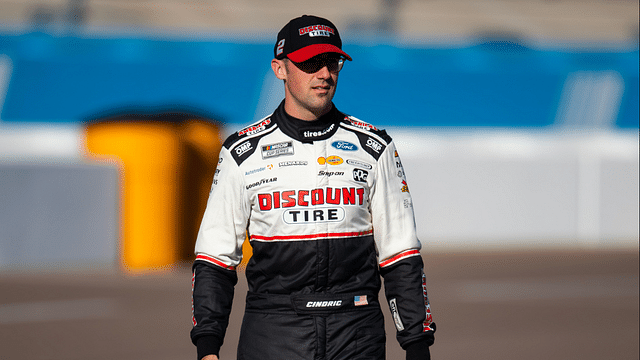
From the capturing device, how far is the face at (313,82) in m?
2.67

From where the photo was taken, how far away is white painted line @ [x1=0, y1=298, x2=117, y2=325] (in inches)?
361

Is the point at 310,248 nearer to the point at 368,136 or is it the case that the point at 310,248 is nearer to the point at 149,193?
the point at 368,136

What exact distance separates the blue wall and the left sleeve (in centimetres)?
1919

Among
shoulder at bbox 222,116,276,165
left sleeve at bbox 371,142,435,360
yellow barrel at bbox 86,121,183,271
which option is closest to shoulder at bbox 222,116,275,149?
shoulder at bbox 222,116,276,165

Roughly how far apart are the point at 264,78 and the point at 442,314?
1376 centimetres

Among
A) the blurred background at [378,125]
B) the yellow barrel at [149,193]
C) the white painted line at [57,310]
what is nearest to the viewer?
the white painted line at [57,310]

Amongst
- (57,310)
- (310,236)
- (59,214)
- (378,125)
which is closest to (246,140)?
(310,236)

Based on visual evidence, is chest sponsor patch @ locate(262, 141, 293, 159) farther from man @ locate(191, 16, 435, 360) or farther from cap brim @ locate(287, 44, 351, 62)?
cap brim @ locate(287, 44, 351, 62)

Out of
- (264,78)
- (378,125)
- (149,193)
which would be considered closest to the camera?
(149,193)

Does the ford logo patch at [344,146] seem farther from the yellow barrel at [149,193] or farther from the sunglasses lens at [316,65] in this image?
the yellow barrel at [149,193]

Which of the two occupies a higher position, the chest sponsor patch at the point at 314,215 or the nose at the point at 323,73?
the nose at the point at 323,73

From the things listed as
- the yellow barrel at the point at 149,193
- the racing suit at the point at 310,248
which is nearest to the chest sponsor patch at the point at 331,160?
the racing suit at the point at 310,248

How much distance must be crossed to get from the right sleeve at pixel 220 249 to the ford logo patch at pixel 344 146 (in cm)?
A: 34

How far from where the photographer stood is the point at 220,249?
8.86 ft
